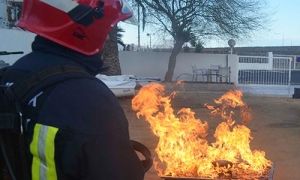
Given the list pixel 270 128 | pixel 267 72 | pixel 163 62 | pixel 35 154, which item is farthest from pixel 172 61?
pixel 35 154

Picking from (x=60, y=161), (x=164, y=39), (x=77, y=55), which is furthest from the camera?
(x=164, y=39)

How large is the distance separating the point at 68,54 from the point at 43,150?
34 centimetres

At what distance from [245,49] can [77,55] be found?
45.9 metres

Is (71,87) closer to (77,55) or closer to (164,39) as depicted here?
(77,55)

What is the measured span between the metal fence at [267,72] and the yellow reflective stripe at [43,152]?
23.8 m

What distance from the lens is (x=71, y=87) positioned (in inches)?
56.7

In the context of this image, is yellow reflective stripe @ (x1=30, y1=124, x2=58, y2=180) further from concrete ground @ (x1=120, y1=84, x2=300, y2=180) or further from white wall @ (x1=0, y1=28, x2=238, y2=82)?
white wall @ (x1=0, y1=28, x2=238, y2=82)

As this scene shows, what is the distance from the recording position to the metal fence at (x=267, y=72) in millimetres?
24766

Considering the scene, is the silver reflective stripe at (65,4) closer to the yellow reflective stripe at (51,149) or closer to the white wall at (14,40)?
the yellow reflective stripe at (51,149)

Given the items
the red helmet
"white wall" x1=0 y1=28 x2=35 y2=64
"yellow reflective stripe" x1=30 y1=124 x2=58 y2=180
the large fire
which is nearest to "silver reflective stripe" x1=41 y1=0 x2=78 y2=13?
the red helmet

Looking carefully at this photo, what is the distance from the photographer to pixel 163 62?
27.4 metres

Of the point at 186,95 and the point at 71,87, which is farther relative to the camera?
the point at 186,95

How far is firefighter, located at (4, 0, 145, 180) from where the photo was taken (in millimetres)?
1371

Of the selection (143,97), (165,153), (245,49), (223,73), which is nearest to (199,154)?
(165,153)
